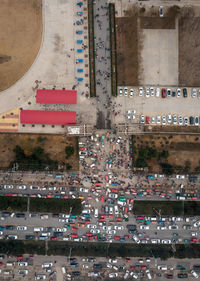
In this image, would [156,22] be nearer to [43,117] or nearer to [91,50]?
[91,50]

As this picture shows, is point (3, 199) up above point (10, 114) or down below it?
below

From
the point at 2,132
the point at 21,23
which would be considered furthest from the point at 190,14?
the point at 2,132

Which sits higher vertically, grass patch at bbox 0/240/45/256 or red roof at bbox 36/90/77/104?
red roof at bbox 36/90/77/104

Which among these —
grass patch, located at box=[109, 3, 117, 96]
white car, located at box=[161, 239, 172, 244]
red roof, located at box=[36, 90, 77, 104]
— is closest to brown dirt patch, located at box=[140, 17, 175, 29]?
grass patch, located at box=[109, 3, 117, 96]

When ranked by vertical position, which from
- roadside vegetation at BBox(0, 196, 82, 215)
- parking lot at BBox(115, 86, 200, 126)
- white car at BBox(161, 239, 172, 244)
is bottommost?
white car at BBox(161, 239, 172, 244)

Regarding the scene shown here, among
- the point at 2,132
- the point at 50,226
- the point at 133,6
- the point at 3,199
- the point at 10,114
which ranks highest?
the point at 133,6

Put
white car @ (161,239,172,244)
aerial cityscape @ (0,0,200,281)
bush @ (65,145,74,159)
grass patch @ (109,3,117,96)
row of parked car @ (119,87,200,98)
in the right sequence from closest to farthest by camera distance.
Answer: bush @ (65,145,74,159) < aerial cityscape @ (0,0,200,281) < white car @ (161,239,172,244) < grass patch @ (109,3,117,96) < row of parked car @ (119,87,200,98)

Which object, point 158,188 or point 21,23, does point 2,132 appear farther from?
point 158,188

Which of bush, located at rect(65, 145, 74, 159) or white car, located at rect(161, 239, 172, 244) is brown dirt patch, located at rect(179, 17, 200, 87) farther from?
white car, located at rect(161, 239, 172, 244)
